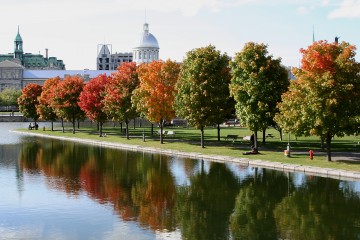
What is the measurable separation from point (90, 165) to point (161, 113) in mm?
23378

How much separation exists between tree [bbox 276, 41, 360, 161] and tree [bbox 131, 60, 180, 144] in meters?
25.7

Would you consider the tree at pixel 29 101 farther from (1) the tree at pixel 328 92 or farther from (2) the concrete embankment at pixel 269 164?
(1) the tree at pixel 328 92

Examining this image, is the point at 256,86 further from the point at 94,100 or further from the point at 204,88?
the point at 94,100

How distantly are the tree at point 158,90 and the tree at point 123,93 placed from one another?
7298 millimetres

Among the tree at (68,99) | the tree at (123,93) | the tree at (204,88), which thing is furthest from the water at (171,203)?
the tree at (68,99)

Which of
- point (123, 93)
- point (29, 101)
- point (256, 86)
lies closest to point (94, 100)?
point (123, 93)

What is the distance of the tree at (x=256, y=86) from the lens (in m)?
57.4

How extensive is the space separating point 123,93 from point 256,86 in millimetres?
29105

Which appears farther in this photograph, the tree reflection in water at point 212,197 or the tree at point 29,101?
the tree at point 29,101

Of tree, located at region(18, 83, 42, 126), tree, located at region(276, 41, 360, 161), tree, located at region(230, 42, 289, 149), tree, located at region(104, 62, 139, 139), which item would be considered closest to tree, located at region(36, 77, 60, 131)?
tree, located at region(18, 83, 42, 126)

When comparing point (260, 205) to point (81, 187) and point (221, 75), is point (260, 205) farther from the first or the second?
point (221, 75)

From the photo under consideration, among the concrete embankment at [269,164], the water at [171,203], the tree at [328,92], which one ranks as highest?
the tree at [328,92]

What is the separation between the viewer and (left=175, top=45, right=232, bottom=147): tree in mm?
64438

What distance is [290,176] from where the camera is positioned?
42312mm
